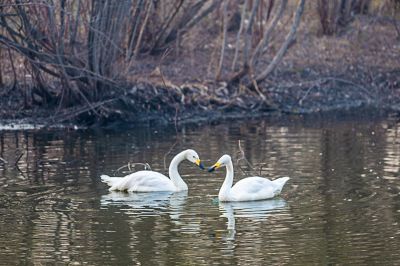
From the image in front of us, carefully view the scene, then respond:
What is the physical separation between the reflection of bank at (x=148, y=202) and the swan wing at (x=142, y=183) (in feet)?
0.23

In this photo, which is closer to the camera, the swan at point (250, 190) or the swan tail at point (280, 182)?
the swan at point (250, 190)

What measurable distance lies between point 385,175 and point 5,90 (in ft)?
36.1

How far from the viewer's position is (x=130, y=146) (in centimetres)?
1947

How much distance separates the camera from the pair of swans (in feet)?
46.0

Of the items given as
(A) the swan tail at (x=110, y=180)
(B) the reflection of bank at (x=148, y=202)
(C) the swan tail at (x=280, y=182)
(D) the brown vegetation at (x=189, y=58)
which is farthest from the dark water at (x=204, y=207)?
(D) the brown vegetation at (x=189, y=58)

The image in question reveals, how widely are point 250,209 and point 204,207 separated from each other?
0.57m

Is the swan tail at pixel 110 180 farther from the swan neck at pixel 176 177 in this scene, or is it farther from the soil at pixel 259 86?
the soil at pixel 259 86

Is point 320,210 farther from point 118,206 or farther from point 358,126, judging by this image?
point 358,126

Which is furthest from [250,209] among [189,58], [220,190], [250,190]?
[189,58]

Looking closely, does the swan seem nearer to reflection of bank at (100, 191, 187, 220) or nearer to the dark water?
the dark water

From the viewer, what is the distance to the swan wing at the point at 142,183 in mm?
14844

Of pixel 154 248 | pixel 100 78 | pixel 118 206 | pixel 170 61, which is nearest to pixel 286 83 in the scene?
pixel 170 61

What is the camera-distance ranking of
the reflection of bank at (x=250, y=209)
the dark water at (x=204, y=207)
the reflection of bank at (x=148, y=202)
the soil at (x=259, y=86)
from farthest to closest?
the soil at (x=259, y=86) → the reflection of bank at (x=148, y=202) → the reflection of bank at (x=250, y=209) → the dark water at (x=204, y=207)

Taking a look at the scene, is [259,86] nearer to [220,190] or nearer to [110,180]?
[110,180]
